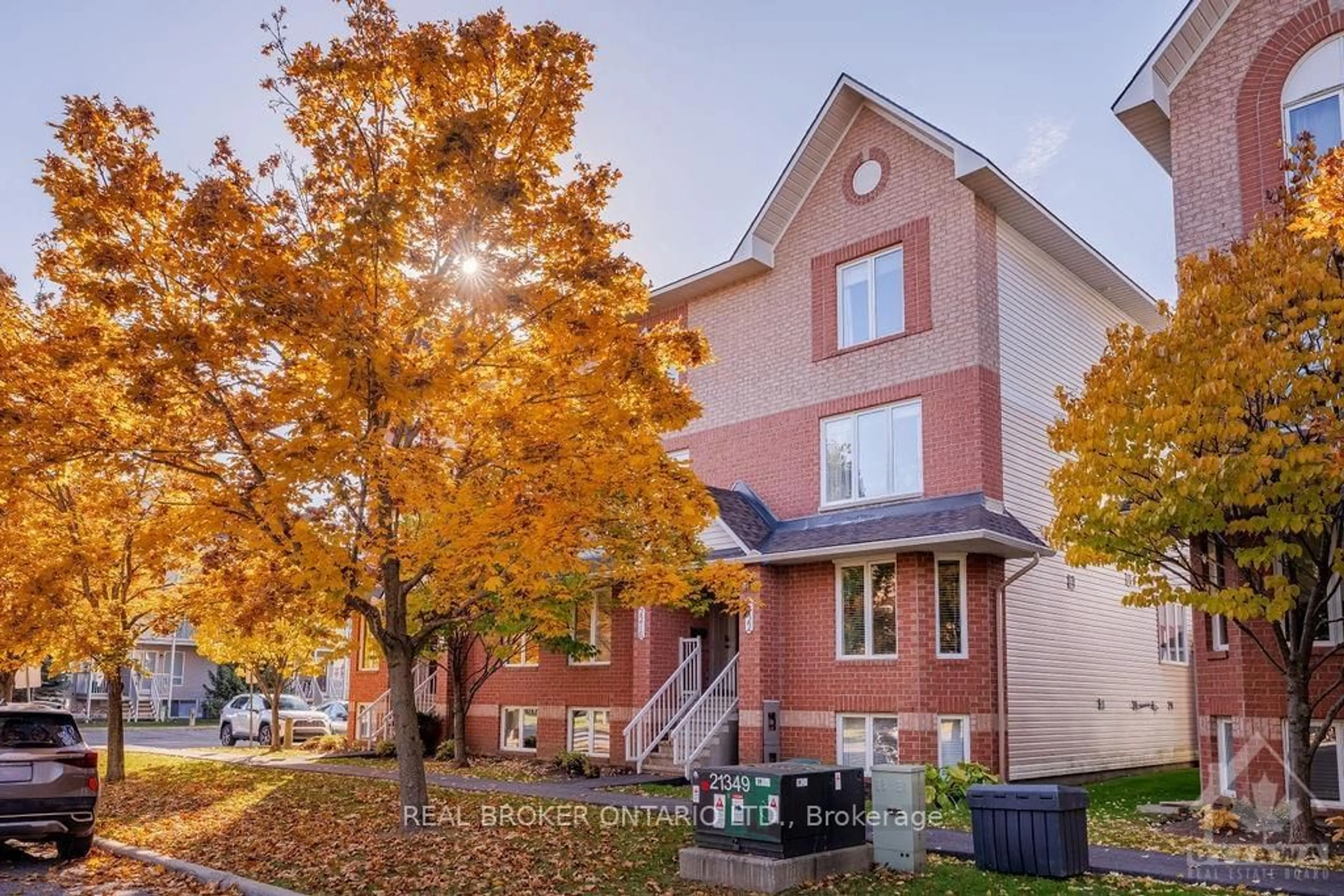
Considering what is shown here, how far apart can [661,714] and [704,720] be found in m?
1.15

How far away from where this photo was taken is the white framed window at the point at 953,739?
1752 cm

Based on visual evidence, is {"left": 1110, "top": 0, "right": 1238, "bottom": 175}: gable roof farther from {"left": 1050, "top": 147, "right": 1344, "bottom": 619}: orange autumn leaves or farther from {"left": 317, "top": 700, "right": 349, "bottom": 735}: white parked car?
{"left": 317, "top": 700, "right": 349, "bottom": 735}: white parked car

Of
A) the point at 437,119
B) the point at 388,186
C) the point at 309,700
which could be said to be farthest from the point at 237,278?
the point at 309,700

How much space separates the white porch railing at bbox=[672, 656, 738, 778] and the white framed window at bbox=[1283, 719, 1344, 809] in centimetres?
912

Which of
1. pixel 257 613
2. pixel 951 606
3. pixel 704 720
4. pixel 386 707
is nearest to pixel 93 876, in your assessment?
pixel 257 613

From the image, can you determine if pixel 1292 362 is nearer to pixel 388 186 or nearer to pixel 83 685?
pixel 388 186

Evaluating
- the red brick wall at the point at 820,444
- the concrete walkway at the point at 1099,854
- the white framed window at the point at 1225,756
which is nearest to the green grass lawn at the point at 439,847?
the concrete walkway at the point at 1099,854

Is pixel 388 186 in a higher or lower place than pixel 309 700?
higher

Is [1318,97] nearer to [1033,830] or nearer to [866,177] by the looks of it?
[866,177]

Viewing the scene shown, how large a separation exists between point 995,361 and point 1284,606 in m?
8.04

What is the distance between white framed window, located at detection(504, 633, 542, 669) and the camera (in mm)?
22734

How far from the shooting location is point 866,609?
61.5 feet

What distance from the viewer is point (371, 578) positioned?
11828mm

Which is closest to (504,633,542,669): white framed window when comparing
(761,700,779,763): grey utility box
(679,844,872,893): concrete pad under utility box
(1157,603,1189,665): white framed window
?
(761,700,779,763): grey utility box
